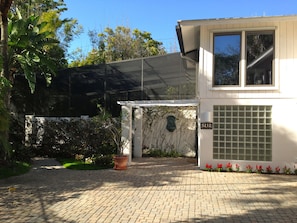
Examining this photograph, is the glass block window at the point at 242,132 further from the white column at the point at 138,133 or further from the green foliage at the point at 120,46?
the green foliage at the point at 120,46

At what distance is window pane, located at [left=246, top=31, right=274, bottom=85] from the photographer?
451 inches

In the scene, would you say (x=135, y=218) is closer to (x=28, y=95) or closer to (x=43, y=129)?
(x=43, y=129)

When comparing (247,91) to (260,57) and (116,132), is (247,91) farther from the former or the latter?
(116,132)

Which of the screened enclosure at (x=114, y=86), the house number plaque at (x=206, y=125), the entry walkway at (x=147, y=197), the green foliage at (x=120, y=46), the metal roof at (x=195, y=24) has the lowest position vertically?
the entry walkway at (x=147, y=197)

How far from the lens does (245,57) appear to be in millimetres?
11516

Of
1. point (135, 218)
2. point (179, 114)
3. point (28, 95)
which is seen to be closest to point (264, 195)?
point (135, 218)

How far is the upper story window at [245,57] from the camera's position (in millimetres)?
11453

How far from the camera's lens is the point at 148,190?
8633 millimetres

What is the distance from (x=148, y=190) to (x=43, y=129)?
9016 mm

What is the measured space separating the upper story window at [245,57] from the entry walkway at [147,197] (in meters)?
3.18

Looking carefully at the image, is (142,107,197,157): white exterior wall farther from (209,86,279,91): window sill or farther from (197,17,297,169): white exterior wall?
(197,17,297,169): white exterior wall

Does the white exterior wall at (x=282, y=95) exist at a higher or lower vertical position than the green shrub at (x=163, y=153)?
higher

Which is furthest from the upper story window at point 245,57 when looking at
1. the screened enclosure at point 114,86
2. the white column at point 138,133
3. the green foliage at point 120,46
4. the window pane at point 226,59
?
the green foliage at point 120,46

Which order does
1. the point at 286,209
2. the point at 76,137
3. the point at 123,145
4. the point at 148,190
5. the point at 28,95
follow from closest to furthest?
the point at 286,209
the point at 148,190
the point at 123,145
the point at 76,137
the point at 28,95
